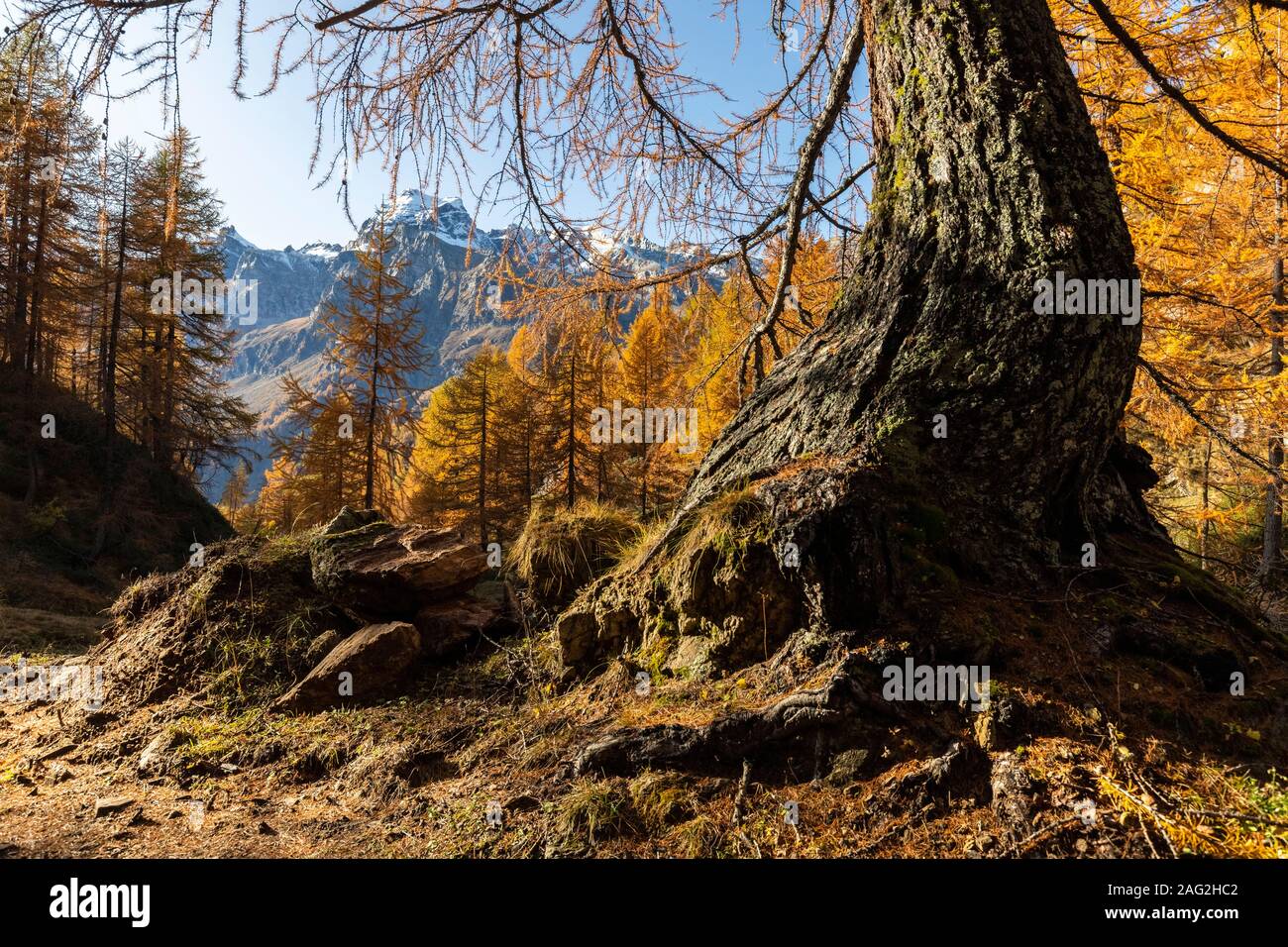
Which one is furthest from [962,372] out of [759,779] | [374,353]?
[374,353]

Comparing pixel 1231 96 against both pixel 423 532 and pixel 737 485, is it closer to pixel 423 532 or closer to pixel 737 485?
pixel 737 485

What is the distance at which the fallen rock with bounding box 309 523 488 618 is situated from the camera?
179 inches

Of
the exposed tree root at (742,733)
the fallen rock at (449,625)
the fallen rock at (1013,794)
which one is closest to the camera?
the fallen rock at (1013,794)

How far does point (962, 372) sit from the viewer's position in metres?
2.83

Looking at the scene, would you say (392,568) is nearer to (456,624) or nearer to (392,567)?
(392,567)


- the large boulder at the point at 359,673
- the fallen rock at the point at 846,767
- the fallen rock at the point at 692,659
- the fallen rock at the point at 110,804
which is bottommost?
the fallen rock at the point at 110,804

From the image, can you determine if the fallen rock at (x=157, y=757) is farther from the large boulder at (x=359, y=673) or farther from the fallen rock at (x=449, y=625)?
the fallen rock at (x=449, y=625)

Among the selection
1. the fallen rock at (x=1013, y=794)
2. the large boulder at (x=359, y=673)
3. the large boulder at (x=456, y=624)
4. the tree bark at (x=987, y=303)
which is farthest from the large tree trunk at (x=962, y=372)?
the large boulder at (x=359, y=673)

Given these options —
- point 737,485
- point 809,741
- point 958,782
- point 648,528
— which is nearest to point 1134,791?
point 958,782

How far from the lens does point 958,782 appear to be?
A: 6.88 feet

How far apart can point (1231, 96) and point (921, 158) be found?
29.5 ft

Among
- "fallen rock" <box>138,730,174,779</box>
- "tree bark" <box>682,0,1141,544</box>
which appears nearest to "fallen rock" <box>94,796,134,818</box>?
"fallen rock" <box>138,730,174,779</box>

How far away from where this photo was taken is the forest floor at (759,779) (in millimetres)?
1901

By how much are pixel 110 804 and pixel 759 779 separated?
3.32 m
